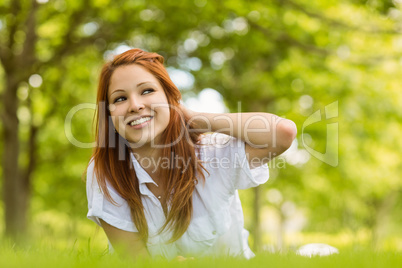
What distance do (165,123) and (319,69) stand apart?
692 centimetres

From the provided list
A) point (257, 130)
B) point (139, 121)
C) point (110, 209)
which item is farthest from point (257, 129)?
point (110, 209)

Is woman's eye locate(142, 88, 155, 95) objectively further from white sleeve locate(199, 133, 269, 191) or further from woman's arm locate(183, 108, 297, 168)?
white sleeve locate(199, 133, 269, 191)

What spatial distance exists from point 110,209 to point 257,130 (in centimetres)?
95

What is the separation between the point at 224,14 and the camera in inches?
285

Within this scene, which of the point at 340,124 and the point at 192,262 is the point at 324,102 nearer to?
the point at 340,124

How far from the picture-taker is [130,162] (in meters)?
2.66

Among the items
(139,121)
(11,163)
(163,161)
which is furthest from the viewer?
(11,163)

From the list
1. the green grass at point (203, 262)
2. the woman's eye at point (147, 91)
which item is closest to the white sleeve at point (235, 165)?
the woman's eye at point (147, 91)

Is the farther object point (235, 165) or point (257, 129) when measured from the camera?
point (235, 165)

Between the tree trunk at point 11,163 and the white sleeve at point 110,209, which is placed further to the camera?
the tree trunk at point 11,163

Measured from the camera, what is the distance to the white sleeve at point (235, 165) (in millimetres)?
2467

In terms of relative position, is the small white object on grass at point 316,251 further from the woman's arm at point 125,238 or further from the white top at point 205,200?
the woman's arm at point 125,238

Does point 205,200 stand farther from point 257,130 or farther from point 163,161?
point 257,130

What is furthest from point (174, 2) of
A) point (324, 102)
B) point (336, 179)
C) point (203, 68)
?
point (336, 179)
